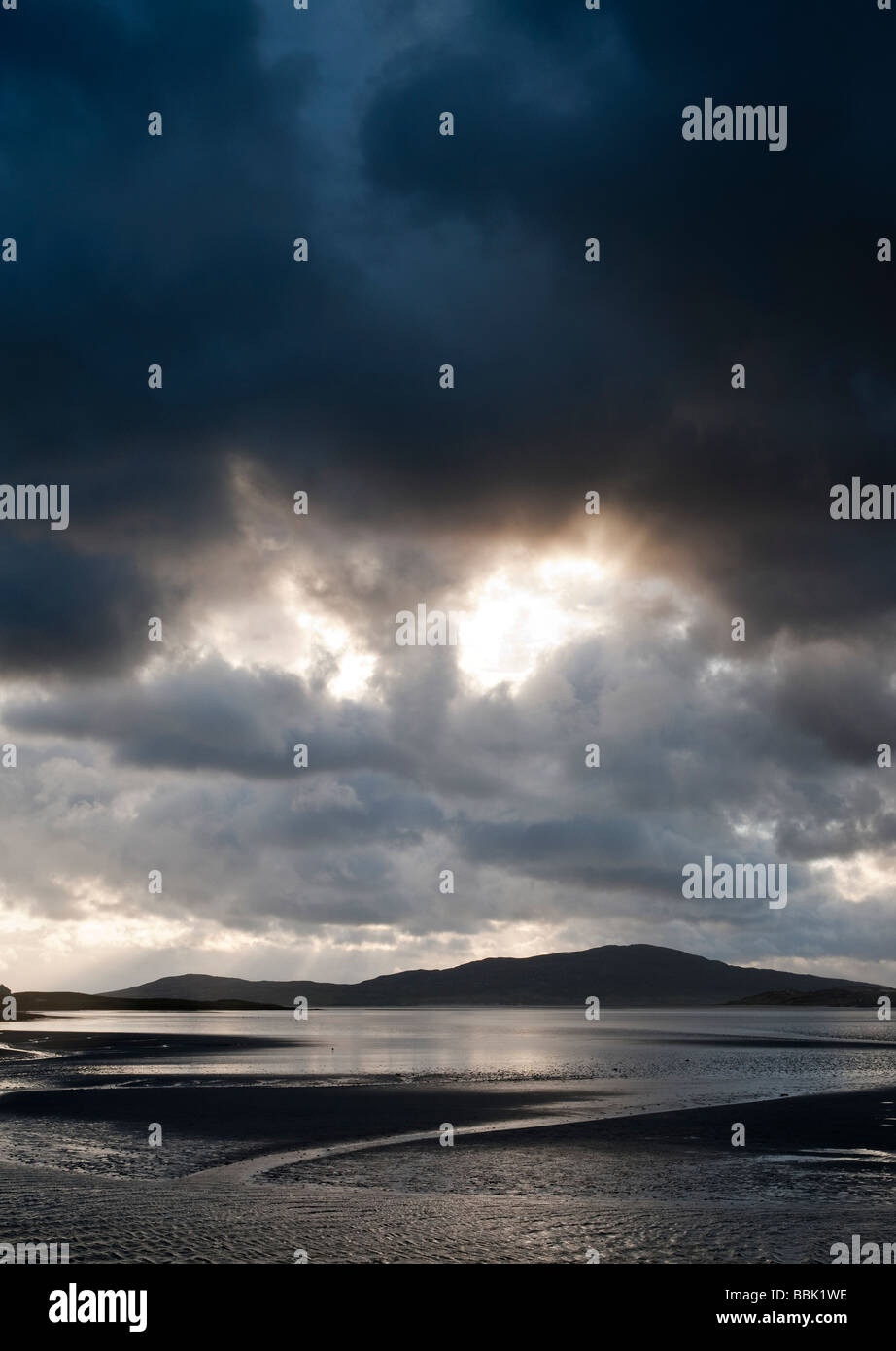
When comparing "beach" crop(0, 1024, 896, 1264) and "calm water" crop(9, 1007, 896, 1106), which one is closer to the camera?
"beach" crop(0, 1024, 896, 1264)

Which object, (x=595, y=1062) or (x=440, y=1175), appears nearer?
(x=440, y=1175)

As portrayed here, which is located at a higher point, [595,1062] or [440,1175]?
[440,1175]

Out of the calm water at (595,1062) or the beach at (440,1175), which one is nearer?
the beach at (440,1175)

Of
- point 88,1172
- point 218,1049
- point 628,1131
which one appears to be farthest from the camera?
point 218,1049

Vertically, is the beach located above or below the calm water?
above

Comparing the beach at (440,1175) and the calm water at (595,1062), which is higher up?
the beach at (440,1175)

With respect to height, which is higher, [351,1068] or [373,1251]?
[373,1251]
